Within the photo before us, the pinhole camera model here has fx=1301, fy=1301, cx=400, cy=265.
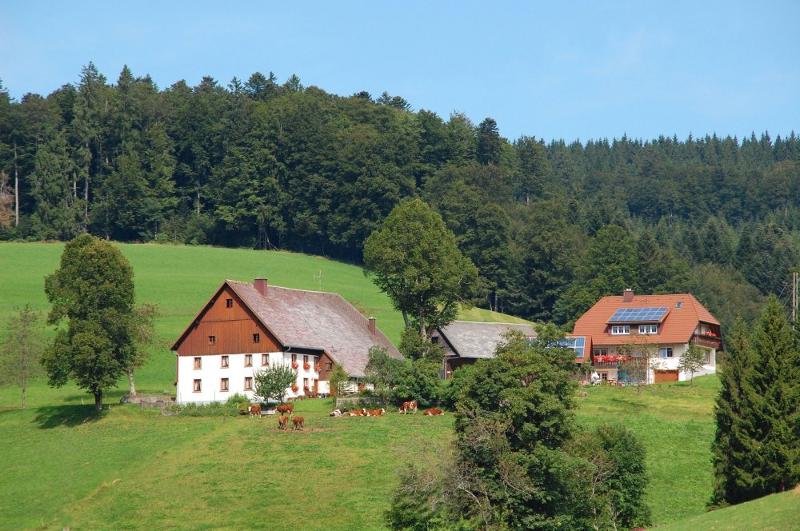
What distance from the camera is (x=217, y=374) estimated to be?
8550 cm

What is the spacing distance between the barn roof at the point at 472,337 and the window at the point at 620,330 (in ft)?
23.6

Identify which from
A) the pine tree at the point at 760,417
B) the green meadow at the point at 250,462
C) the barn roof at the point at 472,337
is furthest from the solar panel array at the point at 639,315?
the pine tree at the point at 760,417

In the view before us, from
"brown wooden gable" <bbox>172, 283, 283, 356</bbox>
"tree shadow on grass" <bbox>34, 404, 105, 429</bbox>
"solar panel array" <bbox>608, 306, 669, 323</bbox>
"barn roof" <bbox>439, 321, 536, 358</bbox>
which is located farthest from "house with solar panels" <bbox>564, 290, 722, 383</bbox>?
"tree shadow on grass" <bbox>34, 404, 105, 429</bbox>

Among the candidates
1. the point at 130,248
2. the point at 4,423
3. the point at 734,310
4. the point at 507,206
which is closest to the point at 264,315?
the point at 4,423

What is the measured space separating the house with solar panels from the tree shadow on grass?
1404 inches

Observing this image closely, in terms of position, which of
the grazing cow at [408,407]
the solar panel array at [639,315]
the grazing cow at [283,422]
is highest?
the solar panel array at [639,315]

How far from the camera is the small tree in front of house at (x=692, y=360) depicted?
296ft

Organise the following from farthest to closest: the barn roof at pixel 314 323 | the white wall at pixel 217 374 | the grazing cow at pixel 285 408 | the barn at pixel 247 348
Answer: the barn roof at pixel 314 323 < the barn at pixel 247 348 < the white wall at pixel 217 374 < the grazing cow at pixel 285 408

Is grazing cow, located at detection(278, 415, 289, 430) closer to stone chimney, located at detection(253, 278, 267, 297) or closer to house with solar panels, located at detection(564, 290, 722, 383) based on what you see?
stone chimney, located at detection(253, 278, 267, 297)

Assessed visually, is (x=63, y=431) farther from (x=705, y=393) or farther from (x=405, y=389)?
(x=705, y=393)

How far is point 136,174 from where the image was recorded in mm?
158875

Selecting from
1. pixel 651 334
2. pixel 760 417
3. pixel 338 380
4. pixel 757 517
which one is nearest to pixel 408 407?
pixel 338 380

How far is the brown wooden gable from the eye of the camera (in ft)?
281

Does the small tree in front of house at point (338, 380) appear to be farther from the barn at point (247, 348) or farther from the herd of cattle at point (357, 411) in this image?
the herd of cattle at point (357, 411)
